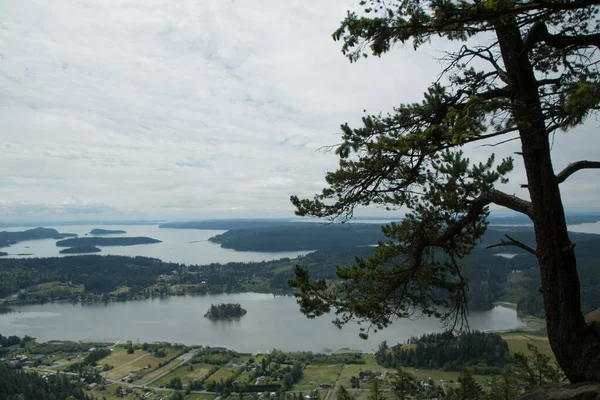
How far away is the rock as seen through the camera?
3.36 metres

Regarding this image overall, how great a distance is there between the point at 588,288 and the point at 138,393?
59.1 m

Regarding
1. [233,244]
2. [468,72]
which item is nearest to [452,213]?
[468,72]

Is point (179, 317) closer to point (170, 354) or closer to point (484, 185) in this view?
point (170, 354)

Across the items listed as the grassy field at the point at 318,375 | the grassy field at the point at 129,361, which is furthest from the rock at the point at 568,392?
the grassy field at the point at 129,361

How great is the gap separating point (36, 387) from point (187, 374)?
10.5m

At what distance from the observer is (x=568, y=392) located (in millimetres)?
3562

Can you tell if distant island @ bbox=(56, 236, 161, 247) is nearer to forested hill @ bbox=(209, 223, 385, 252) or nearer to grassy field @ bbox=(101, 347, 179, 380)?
forested hill @ bbox=(209, 223, 385, 252)

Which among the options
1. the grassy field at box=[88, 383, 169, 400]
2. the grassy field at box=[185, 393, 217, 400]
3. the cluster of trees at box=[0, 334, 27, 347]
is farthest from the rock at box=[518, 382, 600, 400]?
the cluster of trees at box=[0, 334, 27, 347]

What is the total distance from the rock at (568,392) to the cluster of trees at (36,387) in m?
29.3

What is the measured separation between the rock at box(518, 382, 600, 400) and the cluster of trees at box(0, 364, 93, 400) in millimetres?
29306

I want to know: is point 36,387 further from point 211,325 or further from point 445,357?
point 445,357

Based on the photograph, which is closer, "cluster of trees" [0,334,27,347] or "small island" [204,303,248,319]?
"cluster of trees" [0,334,27,347]

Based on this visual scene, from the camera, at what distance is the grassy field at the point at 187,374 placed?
101ft

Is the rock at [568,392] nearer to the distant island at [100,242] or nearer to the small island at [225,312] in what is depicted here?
the small island at [225,312]
